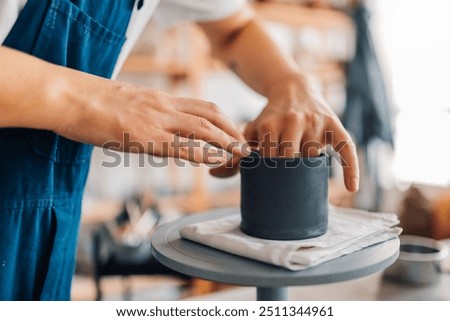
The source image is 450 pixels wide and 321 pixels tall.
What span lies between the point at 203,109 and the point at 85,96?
147 millimetres

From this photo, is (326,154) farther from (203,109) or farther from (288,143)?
(203,109)

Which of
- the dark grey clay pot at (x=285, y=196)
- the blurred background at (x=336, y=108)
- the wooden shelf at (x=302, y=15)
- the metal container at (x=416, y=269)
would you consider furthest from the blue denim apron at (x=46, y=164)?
the wooden shelf at (x=302, y=15)

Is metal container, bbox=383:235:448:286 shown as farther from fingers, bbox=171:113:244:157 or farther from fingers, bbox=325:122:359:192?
fingers, bbox=171:113:244:157

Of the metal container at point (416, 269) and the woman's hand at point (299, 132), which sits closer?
the woman's hand at point (299, 132)

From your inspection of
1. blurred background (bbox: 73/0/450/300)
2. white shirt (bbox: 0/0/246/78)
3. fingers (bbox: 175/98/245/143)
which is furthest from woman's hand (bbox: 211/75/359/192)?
blurred background (bbox: 73/0/450/300)

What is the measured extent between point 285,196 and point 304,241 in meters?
0.07

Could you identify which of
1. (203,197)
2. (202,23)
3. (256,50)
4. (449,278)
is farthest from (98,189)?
(449,278)

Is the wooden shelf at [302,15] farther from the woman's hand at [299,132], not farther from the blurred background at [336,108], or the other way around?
the woman's hand at [299,132]

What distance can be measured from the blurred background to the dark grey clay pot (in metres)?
1.34

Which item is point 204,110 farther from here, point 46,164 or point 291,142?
point 46,164

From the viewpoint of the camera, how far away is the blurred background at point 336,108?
7.87 ft

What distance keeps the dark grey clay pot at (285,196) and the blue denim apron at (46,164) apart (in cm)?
33

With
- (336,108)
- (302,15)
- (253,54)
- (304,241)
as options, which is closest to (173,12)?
(253,54)

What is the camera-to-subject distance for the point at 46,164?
79 centimetres
